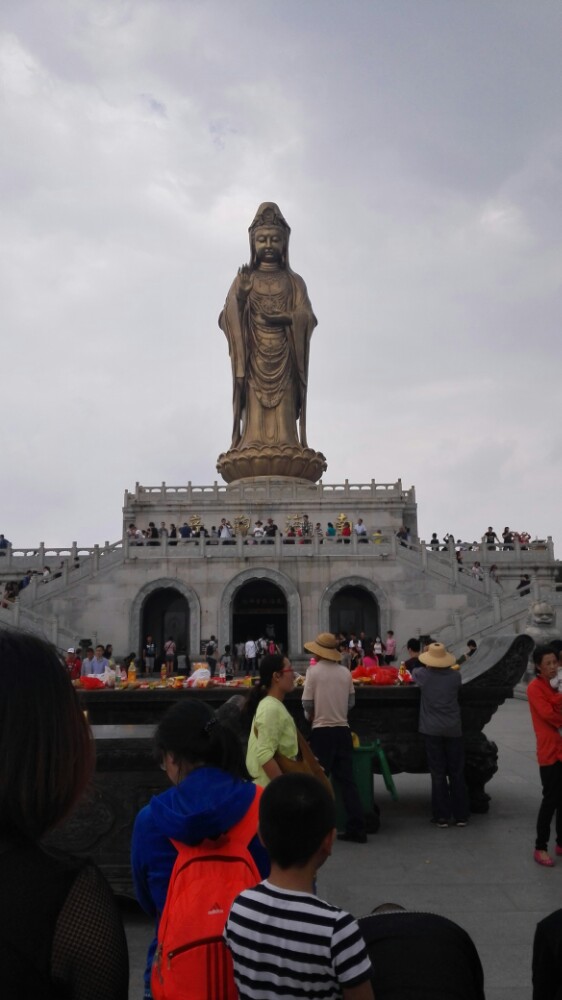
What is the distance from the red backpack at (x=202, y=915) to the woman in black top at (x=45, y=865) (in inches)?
35.7

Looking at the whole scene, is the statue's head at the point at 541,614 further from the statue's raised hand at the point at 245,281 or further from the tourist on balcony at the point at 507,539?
the statue's raised hand at the point at 245,281

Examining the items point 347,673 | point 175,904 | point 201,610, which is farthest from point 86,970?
point 201,610

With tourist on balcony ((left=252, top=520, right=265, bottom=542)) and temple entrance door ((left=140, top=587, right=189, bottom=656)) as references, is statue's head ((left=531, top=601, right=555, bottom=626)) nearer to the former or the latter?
tourist on balcony ((left=252, top=520, right=265, bottom=542))

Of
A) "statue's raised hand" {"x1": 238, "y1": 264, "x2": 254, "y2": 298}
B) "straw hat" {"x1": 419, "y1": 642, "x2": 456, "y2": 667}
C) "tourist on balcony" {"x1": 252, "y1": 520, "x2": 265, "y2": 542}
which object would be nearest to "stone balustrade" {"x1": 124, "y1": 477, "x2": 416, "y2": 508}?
"tourist on balcony" {"x1": 252, "y1": 520, "x2": 265, "y2": 542}

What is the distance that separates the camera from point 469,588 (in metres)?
23.9

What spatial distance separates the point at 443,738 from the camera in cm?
631

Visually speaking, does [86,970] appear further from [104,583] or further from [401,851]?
[104,583]

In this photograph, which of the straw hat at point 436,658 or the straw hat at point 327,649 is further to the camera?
the straw hat at point 436,658

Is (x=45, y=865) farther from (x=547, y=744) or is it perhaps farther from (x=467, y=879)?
(x=547, y=744)

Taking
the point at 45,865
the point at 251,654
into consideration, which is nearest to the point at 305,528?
the point at 251,654

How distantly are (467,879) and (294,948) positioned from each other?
3.37m

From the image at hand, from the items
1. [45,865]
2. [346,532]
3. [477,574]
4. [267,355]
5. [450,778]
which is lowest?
[450,778]

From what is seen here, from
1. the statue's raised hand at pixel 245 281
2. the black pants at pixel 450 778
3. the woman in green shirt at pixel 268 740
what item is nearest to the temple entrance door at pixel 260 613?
the statue's raised hand at pixel 245 281

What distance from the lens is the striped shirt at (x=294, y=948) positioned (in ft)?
6.22
